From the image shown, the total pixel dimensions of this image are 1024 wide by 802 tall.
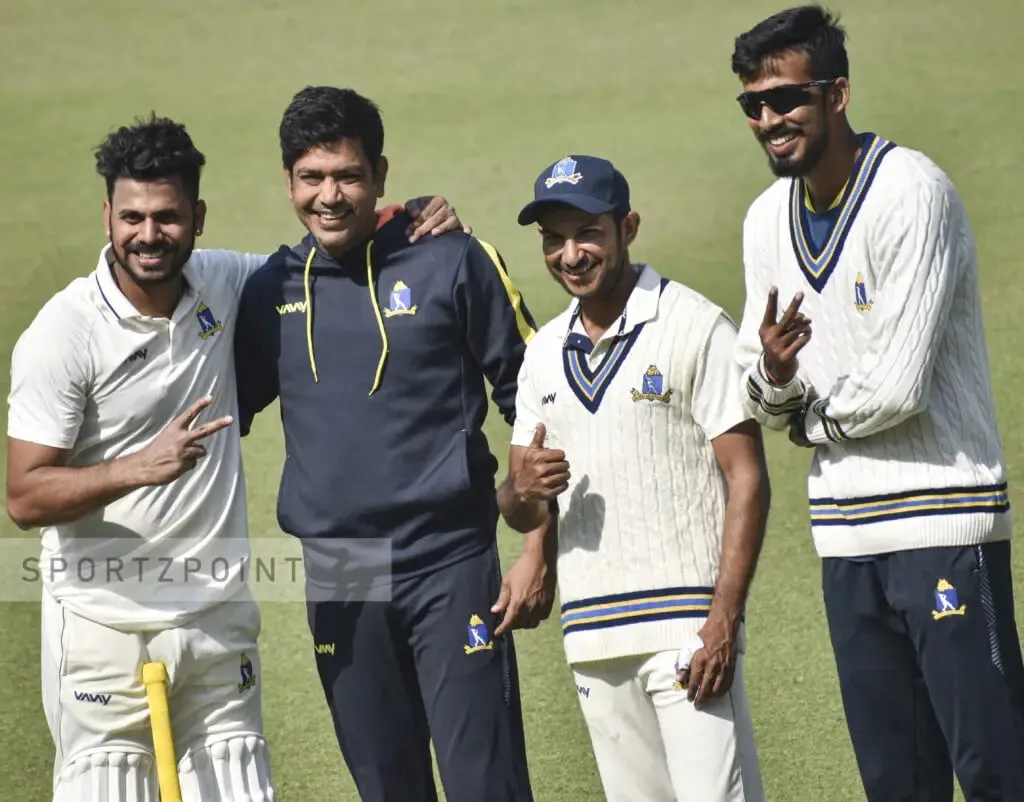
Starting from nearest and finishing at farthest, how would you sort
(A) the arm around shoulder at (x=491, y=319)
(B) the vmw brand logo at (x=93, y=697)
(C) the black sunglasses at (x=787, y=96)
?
(C) the black sunglasses at (x=787, y=96) < (B) the vmw brand logo at (x=93, y=697) < (A) the arm around shoulder at (x=491, y=319)

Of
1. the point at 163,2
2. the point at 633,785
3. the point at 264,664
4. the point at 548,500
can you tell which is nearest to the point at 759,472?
the point at 548,500

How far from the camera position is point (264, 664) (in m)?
6.12

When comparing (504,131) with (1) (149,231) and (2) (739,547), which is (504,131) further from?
(2) (739,547)

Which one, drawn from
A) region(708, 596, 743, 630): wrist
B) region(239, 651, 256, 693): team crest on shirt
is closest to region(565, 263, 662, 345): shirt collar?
region(708, 596, 743, 630): wrist

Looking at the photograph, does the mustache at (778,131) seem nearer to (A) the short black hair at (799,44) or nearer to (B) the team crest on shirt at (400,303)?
(A) the short black hair at (799,44)

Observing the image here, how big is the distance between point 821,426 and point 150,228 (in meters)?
1.51

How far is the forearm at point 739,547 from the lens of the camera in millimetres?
3561

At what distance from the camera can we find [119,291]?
3.91m

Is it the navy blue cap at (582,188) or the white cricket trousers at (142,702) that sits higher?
the navy blue cap at (582,188)

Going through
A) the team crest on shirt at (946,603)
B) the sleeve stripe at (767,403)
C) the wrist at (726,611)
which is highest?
the sleeve stripe at (767,403)

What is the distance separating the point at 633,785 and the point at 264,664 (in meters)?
2.72

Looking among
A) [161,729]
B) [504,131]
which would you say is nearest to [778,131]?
[161,729]

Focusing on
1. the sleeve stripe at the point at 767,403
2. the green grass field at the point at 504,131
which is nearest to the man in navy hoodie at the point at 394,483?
the sleeve stripe at the point at 767,403

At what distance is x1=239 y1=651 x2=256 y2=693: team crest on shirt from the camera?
3998 mm
